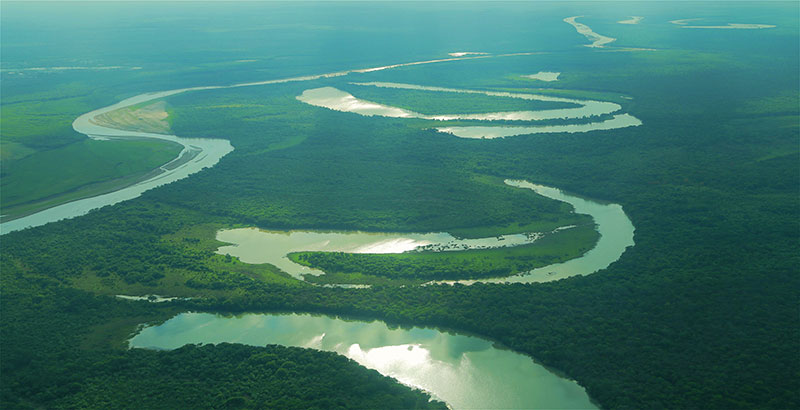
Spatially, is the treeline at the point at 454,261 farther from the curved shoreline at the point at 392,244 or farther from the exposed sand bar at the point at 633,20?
the exposed sand bar at the point at 633,20

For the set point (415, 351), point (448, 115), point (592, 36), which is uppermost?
point (592, 36)

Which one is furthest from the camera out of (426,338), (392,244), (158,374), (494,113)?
(494,113)

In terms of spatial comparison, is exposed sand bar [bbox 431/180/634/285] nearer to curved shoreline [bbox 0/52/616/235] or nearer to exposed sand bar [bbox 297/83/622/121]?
exposed sand bar [bbox 297/83/622/121]

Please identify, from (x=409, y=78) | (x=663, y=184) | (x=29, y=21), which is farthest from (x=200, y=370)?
(x=29, y=21)

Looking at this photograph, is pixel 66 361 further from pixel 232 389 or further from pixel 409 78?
pixel 409 78

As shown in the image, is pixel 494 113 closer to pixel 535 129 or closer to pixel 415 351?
pixel 535 129

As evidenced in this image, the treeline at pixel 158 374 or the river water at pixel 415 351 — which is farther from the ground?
the treeline at pixel 158 374

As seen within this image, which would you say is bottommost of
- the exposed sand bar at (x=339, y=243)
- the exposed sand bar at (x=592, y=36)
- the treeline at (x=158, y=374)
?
the treeline at (x=158, y=374)

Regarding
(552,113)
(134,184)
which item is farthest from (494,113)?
(134,184)

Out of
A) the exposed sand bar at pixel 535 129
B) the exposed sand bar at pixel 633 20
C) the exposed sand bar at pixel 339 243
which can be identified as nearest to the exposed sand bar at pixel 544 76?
the exposed sand bar at pixel 535 129
